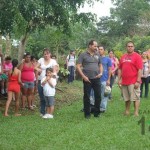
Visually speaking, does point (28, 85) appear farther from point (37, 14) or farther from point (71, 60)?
point (71, 60)

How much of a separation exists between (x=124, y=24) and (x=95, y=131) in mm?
56016

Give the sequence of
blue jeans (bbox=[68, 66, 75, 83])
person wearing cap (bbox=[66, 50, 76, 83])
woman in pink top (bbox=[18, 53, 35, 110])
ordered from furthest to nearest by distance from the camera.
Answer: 1. blue jeans (bbox=[68, 66, 75, 83])
2. person wearing cap (bbox=[66, 50, 76, 83])
3. woman in pink top (bbox=[18, 53, 35, 110])

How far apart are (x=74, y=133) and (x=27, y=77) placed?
15.1ft

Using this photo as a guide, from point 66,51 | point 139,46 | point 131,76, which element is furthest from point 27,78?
point 139,46

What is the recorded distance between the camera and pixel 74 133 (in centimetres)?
830

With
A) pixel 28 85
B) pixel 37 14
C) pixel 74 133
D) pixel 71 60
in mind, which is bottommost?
pixel 74 133

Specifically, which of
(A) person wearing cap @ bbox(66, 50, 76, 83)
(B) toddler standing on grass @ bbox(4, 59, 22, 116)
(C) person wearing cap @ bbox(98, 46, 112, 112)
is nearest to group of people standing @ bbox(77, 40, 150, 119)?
(C) person wearing cap @ bbox(98, 46, 112, 112)

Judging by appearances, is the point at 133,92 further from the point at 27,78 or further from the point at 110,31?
the point at 110,31

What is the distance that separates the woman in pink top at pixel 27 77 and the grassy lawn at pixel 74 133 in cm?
166

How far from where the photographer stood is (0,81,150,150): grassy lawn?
7.26 meters

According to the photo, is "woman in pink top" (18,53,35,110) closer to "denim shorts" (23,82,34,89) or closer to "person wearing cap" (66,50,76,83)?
"denim shorts" (23,82,34,89)

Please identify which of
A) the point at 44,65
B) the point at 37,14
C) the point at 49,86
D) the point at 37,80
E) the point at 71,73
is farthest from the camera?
the point at 71,73

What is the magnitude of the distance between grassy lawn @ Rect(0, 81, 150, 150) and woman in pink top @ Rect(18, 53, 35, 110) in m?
1.66

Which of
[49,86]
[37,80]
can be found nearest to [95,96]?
[49,86]
